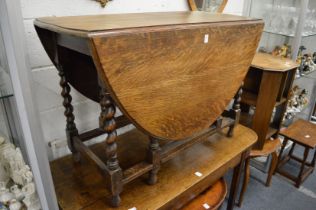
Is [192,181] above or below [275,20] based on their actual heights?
below

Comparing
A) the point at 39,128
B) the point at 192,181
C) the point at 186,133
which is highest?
the point at 39,128

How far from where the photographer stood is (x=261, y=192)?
2020 mm

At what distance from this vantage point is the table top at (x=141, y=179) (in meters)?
0.95

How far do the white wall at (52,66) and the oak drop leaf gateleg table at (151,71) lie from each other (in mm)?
147

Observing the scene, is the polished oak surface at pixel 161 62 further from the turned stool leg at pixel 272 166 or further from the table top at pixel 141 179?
the turned stool leg at pixel 272 166

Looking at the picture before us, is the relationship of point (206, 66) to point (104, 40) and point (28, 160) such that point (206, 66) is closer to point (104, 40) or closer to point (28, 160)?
point (104, 40)

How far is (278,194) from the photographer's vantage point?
6.60ft

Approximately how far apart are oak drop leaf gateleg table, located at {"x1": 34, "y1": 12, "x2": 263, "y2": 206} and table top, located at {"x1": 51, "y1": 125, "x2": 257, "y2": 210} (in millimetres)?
65

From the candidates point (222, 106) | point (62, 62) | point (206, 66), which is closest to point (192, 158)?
point (222, 106)

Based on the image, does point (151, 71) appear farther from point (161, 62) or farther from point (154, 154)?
point (154, 154)

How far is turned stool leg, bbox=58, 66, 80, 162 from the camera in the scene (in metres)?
0.98

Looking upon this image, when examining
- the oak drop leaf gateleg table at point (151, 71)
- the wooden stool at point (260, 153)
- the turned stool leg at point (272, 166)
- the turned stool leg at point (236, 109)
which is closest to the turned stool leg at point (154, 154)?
the oak drop leaf gateleg table at point (151, 71)

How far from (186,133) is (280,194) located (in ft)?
4.64

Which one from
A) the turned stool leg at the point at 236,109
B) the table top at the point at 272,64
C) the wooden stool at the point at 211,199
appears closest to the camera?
the wooden stool at the point at 211,199
